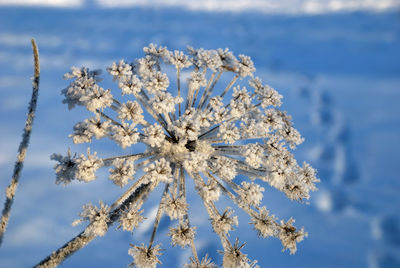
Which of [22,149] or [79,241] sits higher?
[22,149]

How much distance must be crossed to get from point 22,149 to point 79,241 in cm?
134

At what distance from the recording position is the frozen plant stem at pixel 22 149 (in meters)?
4.49

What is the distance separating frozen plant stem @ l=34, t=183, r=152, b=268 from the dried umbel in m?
0.06

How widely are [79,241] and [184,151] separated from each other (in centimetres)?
193

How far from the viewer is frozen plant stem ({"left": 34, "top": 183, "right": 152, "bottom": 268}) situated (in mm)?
4426

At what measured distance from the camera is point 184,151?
226 inches

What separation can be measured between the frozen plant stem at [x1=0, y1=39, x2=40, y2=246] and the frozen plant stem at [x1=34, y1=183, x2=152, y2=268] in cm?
65

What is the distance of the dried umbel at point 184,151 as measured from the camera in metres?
5.24

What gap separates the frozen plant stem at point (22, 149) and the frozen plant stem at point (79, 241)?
2.14 feet

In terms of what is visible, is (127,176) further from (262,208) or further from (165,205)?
(262,208)

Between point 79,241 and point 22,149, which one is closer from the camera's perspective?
point 22,149

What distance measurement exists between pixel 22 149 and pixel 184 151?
223 centimetres

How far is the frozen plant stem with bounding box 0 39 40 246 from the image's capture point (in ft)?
14.7

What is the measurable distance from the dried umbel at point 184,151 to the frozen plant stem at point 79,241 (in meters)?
0.06
